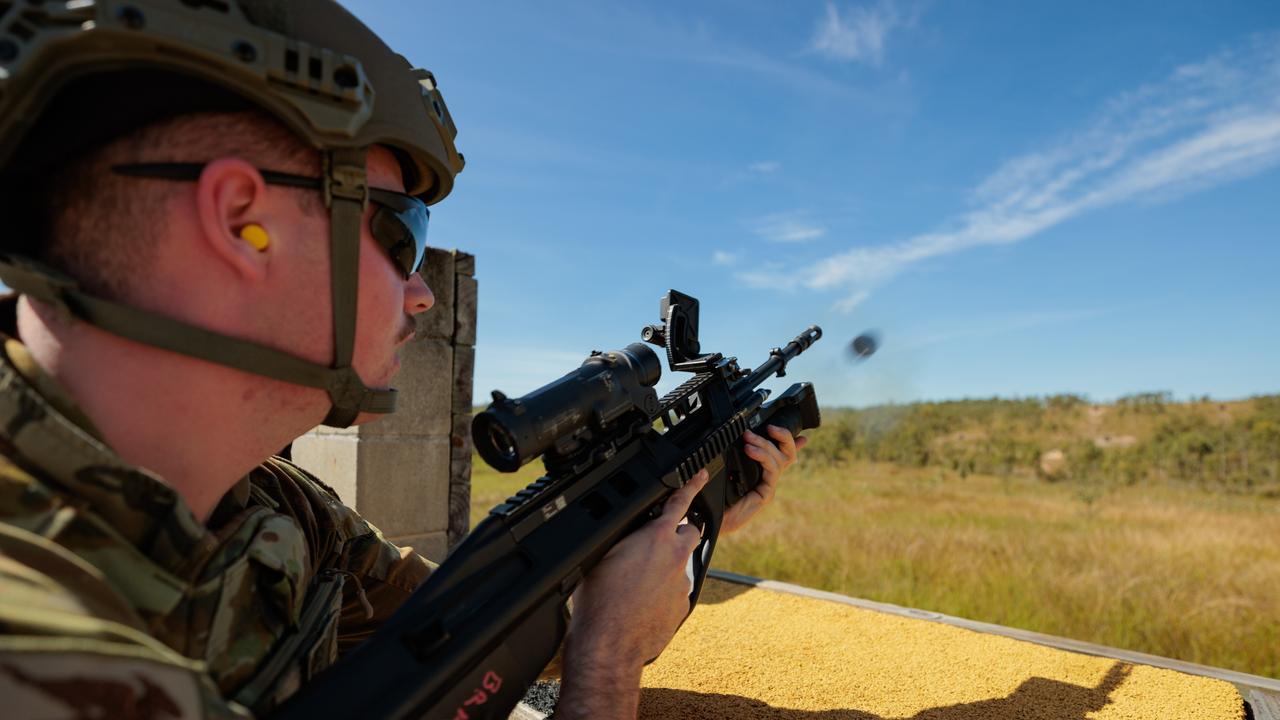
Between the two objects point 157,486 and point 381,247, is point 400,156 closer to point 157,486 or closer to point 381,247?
point 381,247

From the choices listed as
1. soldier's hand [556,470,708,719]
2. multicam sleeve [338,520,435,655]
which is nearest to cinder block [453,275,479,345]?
multicam sleeve [338,520,435,655]

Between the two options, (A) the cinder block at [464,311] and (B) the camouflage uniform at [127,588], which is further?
(A) the cinder block at [464,311]

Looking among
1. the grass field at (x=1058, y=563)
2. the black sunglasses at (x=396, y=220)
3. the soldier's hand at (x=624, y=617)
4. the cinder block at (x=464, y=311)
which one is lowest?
the grass field at (x=1058, y=563)

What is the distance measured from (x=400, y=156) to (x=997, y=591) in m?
7.88

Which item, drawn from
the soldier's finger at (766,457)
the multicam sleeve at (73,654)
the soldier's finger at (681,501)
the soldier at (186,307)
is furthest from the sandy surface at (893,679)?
the multicam sleeve at (73,654)

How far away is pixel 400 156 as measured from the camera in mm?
1885

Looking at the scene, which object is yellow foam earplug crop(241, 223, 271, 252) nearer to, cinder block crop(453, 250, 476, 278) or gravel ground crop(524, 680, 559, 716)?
gravel ground crop(524, 680, 559, 716)

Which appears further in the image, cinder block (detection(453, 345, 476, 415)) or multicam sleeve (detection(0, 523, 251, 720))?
cinder block (detection(453, 345, 476, 415))

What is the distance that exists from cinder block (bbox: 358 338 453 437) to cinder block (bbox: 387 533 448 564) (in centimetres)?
80

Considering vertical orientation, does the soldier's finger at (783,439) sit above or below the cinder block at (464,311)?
below

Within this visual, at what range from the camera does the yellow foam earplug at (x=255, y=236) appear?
4.80 ft

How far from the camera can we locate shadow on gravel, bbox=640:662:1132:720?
3197mm

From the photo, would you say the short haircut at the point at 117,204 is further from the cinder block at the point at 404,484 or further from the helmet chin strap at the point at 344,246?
the cinder block at the point at 404,484

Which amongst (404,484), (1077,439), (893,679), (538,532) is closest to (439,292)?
(404,484)
